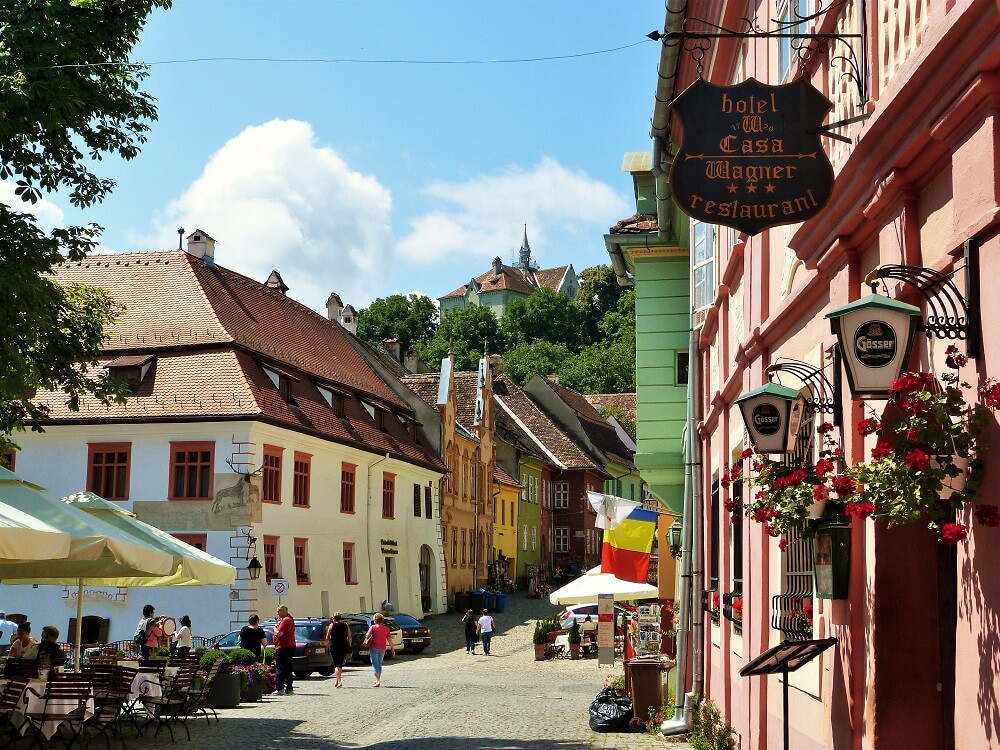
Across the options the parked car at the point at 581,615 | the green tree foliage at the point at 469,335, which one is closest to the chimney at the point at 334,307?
the parked car at the point at 581,615

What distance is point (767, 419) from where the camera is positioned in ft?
27.9

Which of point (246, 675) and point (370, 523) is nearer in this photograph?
point (246, 675)

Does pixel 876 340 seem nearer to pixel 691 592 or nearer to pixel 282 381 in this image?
pixel 691 592

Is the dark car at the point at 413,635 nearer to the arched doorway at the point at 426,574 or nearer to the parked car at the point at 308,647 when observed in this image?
the parked car at the point at 308,647

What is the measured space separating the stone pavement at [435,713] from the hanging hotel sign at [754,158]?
31.2 feet

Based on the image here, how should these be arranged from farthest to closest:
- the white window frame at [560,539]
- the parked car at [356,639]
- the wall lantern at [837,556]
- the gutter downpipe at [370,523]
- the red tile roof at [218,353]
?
the white window frame at [560,539] → the gutter downpipe at [370,523] → the red tile roof at [218,353] → the parked car at [356,639] → the wall lantern at [837,556]

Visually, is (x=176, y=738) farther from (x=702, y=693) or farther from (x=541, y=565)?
(x=541, y=565)

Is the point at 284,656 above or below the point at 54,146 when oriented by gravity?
below

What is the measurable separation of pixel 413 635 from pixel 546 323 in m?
87.3

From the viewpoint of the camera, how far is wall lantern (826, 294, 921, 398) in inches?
241

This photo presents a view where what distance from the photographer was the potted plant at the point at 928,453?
567 cm

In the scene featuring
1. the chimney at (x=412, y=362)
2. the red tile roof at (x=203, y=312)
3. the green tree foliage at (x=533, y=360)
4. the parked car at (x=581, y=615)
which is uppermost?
the green tree foliage at (x=533, y=360)

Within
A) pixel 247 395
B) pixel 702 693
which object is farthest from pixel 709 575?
pixel 247 395

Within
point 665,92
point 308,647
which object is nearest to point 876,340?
point 665,92
